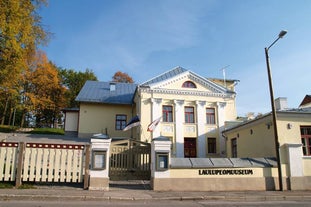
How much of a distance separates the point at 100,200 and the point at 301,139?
38.6 feet

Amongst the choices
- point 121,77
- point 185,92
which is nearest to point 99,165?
point 185,92

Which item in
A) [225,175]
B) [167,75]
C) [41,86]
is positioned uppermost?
[41,86]

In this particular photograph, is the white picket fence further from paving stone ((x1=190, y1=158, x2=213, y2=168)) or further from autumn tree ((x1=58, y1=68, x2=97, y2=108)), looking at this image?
autumn tree ((x1=58, y1=68, x2=97, y2=108))

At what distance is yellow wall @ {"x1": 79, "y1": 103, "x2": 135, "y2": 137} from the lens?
94.6 feet

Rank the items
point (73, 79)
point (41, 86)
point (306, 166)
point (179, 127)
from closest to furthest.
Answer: point (306, 166)
point (179, 127)
point (41, 86)
point (73, 79)

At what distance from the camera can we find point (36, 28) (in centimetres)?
1596

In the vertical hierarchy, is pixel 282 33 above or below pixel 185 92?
below

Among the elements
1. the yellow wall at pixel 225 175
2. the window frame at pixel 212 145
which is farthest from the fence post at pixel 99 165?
the window frame at pixel 212 145

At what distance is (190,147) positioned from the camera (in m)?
25.1

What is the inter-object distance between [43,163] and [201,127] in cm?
1684

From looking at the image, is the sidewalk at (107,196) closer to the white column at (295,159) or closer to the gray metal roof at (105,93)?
the white column at (295,159)

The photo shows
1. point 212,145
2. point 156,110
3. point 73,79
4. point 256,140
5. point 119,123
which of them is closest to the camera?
point 256,140

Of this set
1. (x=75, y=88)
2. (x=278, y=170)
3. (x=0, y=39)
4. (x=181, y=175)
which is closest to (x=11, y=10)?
(x=0, y=39)

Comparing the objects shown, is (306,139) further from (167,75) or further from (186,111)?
(167,75)
